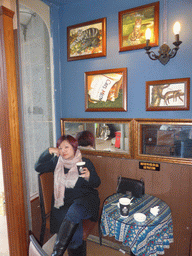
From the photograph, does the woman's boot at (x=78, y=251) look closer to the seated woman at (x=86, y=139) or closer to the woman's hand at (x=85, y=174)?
the woman's hand at (x=85, y=174)

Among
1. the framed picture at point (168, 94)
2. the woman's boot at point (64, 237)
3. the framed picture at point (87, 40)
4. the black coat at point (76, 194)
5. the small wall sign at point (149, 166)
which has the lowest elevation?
the woman's boot at point (64, 237)

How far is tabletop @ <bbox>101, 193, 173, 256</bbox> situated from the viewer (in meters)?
1.64

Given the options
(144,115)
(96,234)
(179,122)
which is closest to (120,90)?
(144,115)

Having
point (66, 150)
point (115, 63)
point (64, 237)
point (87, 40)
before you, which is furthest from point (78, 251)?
point (87, 40)

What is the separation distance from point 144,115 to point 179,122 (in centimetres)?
41

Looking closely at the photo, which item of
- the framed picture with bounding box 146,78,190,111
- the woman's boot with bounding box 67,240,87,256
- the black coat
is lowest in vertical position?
the woman's boot with bounding box 67,240,87,256

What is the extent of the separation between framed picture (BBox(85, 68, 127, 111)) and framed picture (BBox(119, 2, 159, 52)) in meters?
0.32

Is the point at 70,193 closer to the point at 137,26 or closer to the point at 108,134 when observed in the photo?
the point at 108,134

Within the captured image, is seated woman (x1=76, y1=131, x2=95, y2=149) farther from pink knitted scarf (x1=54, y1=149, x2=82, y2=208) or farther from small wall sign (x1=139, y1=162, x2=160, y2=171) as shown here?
small wall sign (x1=139, y1=162, x2=160, y2=171)

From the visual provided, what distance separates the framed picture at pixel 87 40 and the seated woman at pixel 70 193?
118cm

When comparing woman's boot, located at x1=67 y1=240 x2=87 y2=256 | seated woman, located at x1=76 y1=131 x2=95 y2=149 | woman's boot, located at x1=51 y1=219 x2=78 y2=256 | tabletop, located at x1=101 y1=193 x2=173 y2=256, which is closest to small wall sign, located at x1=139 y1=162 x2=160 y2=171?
tabletop, located at x1=101 y1=193 x2=173 y2=256

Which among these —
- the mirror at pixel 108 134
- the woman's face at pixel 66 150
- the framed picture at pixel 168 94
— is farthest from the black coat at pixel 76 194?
the framed picture at pixel 168 94

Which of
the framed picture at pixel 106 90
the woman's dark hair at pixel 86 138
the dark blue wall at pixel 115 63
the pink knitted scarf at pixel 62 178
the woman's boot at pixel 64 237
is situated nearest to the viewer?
the woman's boot at pixel 64 237

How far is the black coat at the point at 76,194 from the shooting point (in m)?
2.06
